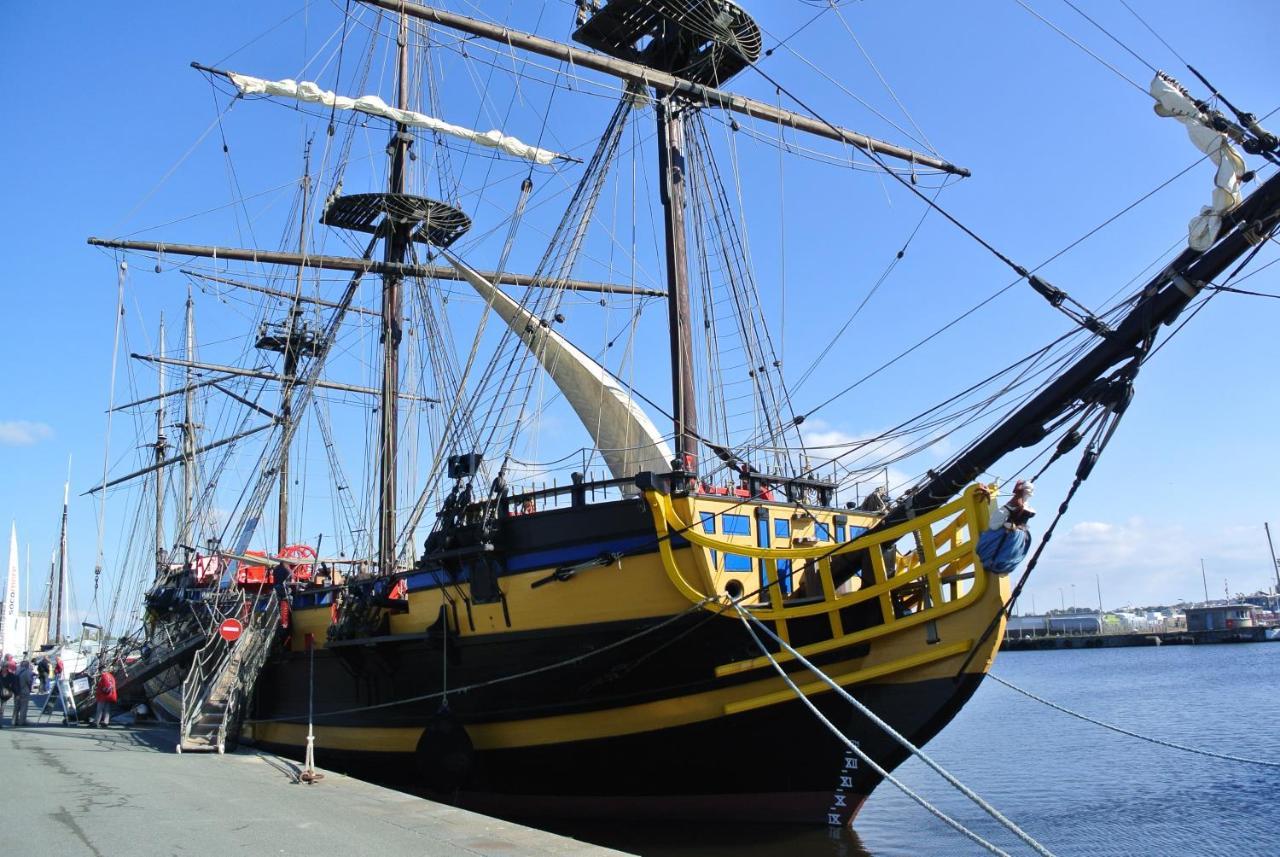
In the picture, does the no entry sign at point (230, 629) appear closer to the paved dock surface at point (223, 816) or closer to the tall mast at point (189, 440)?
the paved dock surface at point (223, 816)

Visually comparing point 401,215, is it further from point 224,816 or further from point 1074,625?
point 1074,625

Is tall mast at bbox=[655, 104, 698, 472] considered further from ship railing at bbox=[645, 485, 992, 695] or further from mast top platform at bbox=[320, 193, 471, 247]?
mast top platform at bbox=[320, 193, 471, 247]

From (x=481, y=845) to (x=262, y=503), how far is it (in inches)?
749

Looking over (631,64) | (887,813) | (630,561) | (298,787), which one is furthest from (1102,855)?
(631,64)

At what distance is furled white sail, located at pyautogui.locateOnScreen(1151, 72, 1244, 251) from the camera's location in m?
9.02

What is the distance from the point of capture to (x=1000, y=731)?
2888cm

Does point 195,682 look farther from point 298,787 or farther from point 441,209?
point 441,209

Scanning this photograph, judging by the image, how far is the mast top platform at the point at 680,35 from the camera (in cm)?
1653

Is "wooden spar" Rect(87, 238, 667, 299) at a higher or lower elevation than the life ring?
higher

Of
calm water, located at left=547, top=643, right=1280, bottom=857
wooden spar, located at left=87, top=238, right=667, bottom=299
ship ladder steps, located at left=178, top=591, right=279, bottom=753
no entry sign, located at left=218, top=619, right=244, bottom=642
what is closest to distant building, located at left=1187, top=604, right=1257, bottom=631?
calm water, located at left=547, top=643, right=1280, bottom=857

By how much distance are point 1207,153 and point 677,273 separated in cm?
781

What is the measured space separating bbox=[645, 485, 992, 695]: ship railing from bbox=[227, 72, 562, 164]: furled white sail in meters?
13.9

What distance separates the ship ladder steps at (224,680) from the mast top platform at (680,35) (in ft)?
40.0

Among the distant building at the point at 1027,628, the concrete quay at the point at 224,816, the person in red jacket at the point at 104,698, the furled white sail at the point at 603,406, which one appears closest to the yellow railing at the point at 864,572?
the concrete quay at the point at 224,816
